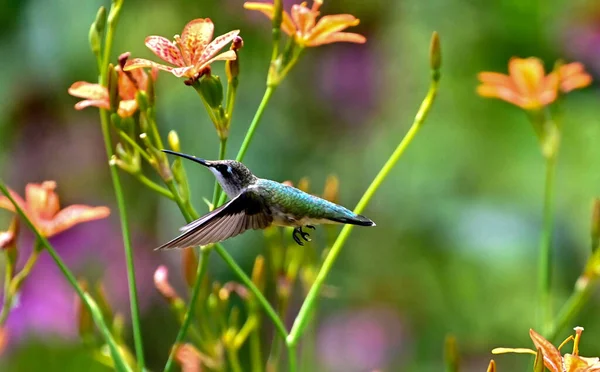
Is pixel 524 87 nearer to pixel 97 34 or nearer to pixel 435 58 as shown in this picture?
pixel 435 58

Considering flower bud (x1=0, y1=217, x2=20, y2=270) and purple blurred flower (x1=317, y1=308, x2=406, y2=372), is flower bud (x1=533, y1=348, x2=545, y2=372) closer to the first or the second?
flower bud (x1=0, y1=217, x2=20, y2=270)

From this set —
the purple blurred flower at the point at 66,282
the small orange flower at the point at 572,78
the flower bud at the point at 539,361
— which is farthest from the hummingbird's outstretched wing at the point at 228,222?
the purple blurred flower at the point at 66,282

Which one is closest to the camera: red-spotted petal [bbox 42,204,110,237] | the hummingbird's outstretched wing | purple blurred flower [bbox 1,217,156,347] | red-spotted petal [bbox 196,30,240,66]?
the hummingbird's outstretched wing

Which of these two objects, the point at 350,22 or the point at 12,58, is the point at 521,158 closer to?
the point at 12,58

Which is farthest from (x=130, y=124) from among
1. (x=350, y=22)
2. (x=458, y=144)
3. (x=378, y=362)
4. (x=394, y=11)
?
(x=458, y=144)

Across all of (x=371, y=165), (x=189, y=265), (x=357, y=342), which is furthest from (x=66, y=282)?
(x=189, y=265)

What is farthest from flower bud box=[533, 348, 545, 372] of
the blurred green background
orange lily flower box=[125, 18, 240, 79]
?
the blurred green background

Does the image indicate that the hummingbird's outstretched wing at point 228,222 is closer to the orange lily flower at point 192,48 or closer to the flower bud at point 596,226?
the orange lily flower at point 192,48
